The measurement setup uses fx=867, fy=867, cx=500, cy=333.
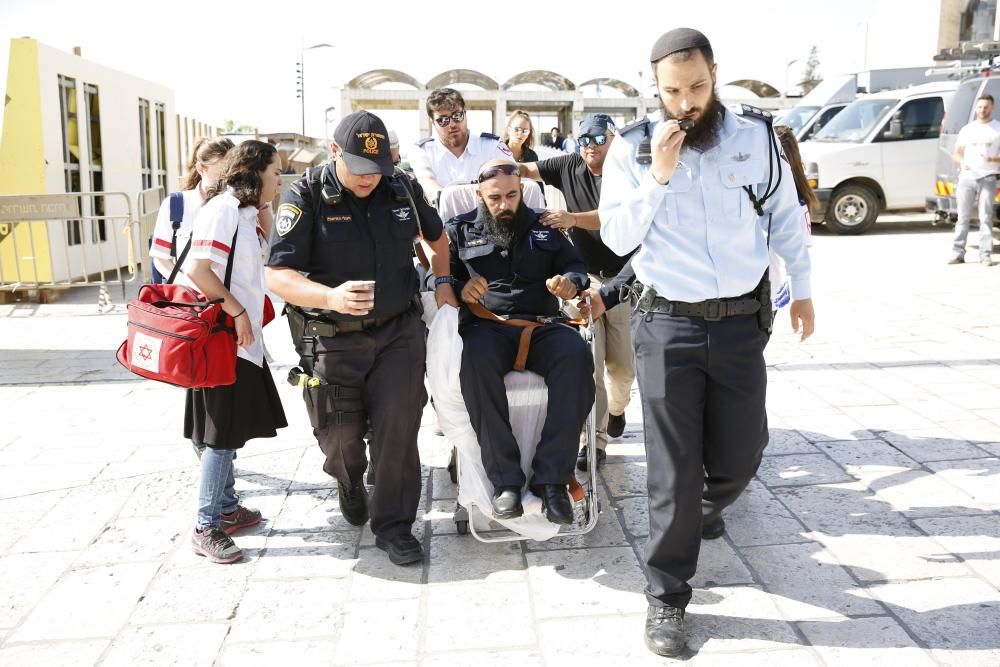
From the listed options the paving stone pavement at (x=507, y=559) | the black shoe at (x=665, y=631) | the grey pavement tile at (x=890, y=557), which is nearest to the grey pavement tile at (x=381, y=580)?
the paving stone pavement at (x=507, y=559)

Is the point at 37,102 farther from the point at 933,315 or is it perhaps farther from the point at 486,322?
the point at 933,315

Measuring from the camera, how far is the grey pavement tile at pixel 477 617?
121 inches

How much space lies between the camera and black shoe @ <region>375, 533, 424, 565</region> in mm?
3672

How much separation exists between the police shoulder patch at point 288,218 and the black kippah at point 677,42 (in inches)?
61.3

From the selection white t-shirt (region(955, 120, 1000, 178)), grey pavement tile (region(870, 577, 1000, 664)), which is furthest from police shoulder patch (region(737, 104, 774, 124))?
white t-shirt (region(955, 120, 1000, 178))

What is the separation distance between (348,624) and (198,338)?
127cm

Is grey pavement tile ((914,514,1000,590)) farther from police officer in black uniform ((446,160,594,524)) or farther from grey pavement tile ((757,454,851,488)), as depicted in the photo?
police officer in black uniform ((446,160,594,524))

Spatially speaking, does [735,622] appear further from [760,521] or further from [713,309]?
[713,309]

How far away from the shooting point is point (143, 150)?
13.1 meters

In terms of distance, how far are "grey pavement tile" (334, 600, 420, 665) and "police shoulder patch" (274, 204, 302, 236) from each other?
152cm

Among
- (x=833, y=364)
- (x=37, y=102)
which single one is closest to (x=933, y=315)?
(x=833, y=364)

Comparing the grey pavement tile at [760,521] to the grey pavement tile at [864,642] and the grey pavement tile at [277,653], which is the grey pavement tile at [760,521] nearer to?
the grey pavement tile at [864,642]

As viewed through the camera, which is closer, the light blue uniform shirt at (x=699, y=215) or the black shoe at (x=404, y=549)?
the light blue uniform shirt at (x=699, y=215)

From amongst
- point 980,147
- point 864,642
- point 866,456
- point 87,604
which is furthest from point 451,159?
point 980,147
